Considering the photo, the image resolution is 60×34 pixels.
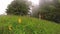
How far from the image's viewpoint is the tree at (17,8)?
893 cm

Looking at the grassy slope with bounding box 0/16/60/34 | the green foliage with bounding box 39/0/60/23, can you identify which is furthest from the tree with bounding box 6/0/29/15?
the grassy slope with bounding box 0/16/60/34

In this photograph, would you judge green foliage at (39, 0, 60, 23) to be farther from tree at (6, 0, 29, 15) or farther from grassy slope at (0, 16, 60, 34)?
grassy slope at (0, 16, 60, 34)

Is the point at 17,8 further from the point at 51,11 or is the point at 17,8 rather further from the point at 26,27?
the point at 26,27

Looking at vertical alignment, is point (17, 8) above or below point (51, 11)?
above

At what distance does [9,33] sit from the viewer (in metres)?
6.22

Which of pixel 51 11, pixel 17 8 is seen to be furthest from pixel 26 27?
pixel 17 8

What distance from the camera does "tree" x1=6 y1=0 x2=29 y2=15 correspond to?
8.93m

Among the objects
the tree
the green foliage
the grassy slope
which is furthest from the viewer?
the tree

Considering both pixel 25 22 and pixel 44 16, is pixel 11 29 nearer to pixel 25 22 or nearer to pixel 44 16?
pixel 25 22

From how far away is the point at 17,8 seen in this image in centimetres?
891

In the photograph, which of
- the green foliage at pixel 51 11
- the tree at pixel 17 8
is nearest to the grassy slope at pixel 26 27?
the green foliage at pixel 51 11

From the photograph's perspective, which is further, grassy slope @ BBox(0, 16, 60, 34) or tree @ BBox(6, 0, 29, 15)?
tree @ BBox(6, 0, 29, 15)

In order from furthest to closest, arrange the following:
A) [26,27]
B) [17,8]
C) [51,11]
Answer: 1. [17,8]
2. [51,11]
3. [26,27]

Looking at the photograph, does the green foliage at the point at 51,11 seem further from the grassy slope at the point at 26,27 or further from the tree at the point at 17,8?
the grassy slope at the point at 26,27
